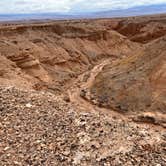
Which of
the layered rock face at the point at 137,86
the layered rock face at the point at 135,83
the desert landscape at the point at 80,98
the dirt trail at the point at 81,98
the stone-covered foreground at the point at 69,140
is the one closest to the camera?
the stone-covered foreground at the point at 69,140

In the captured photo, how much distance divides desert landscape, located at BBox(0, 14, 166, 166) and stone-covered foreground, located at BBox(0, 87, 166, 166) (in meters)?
0.03

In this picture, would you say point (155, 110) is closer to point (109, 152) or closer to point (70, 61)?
point (109, 152)

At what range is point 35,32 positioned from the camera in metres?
42.0

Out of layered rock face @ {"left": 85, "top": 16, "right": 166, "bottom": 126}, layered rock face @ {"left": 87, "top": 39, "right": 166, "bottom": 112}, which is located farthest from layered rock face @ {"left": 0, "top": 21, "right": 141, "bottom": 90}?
layered rock face @ {"left": 87, "top": 39, "right": 166, "bottom": 112}

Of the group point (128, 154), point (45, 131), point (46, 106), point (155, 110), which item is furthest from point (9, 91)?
point (155, 110)

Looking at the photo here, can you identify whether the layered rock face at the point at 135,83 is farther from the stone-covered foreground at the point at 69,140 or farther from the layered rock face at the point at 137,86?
the stone-covered foreground at the point at 69,140

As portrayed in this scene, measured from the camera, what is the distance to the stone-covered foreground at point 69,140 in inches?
414

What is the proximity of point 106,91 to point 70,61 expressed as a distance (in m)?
13.7

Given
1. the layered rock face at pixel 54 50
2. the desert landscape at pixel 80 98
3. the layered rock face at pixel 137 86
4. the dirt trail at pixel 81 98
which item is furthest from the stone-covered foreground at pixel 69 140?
the layered rock face at pixel 54 50

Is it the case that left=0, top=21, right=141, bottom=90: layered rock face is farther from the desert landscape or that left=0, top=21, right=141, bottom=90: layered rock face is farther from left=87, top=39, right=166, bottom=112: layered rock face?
left=87, top=39, right=166, bottom=112: layered rock face

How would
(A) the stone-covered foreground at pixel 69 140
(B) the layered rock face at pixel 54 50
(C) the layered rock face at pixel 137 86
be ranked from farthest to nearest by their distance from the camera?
1. (B) the layered rock face at pixel 54 50
2. (C) the layered rock face at pixel 137 86
3. (A) the stone-covered foreground at pixel 69 140

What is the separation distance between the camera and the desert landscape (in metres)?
10.9

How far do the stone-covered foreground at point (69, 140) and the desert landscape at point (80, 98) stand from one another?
3 cm

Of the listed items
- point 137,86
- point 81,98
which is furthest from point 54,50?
point 137,86
